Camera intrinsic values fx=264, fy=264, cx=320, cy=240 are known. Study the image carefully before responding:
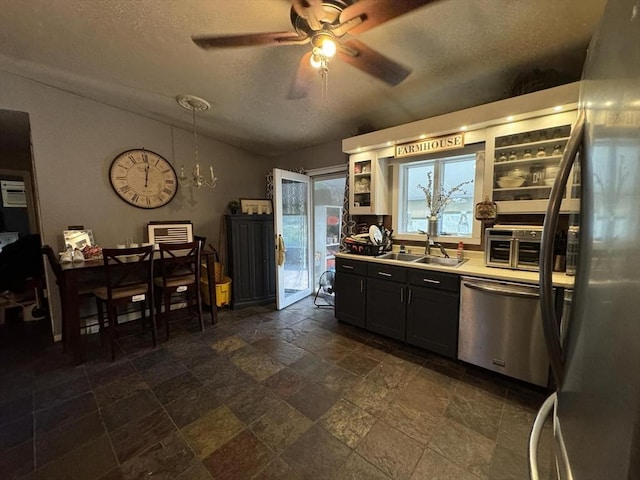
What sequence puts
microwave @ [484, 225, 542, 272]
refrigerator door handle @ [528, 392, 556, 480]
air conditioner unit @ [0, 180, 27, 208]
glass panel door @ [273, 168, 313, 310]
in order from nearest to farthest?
refrigerator door handle @ [528, 392, 556, 480] < microwave @ [484, 225, 542, 272] < glass panel door @ [273, 168, 313, 310] < air conditioner unit @ [0, 180, 27, 208]

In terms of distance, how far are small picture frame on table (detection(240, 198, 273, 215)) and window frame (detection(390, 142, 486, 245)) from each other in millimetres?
1926

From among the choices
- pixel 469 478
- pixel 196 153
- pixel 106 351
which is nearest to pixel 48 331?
pixel 106 351

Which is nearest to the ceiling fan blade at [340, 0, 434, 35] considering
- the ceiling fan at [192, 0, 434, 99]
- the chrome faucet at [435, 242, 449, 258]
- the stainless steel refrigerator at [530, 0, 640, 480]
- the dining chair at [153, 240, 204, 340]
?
the ceiling fan at [192, 0, 434, 99]

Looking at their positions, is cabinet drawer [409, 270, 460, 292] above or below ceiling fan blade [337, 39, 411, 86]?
below

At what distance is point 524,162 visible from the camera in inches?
88.8

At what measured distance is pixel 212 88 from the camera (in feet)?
8.32

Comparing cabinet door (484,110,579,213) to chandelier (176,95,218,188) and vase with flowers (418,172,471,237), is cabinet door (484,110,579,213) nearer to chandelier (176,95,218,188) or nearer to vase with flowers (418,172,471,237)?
vase with flowers (418,172,471,237)

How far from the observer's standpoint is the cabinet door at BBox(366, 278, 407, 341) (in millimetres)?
2545

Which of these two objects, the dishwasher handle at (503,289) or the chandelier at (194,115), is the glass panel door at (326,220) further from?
the dishwasher handle at (503,289)

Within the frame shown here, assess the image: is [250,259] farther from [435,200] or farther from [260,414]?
[435,200]

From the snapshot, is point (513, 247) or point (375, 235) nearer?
point (513, 247)

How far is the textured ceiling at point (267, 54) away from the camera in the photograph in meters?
1.62

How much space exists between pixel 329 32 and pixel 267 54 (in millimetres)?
816

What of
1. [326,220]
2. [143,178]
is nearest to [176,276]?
[143,178]
